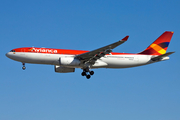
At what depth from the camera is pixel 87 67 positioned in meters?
44.3

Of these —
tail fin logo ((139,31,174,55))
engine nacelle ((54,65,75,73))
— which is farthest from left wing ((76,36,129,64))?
tail fin logo ((139,31,174,55))

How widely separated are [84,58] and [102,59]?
3.17 meters

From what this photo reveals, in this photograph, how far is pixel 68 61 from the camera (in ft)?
138

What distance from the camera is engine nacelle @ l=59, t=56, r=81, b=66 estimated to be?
4191cm

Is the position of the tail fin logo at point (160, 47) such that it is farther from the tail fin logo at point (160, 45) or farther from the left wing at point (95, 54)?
the left wing at point (95, 54)

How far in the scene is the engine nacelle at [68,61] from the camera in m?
41.9

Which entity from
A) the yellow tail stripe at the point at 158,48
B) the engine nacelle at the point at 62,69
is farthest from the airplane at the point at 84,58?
the yellow tail stripe at the point at 158,48

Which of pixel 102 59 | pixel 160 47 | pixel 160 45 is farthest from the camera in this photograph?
pixel 160 45

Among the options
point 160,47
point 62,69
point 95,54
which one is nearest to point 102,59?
point 95,54

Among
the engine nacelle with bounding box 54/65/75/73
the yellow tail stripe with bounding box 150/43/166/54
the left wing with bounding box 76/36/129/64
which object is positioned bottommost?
the engine nacelle with bounding box 54/65/75/73

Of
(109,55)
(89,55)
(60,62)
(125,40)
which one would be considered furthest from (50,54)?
(125,40)

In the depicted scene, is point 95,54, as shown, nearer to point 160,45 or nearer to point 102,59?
point 102,59

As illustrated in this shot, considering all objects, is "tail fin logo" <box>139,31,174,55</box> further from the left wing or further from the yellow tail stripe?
the left wing

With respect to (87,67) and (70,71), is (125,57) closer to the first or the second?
(87,67)
